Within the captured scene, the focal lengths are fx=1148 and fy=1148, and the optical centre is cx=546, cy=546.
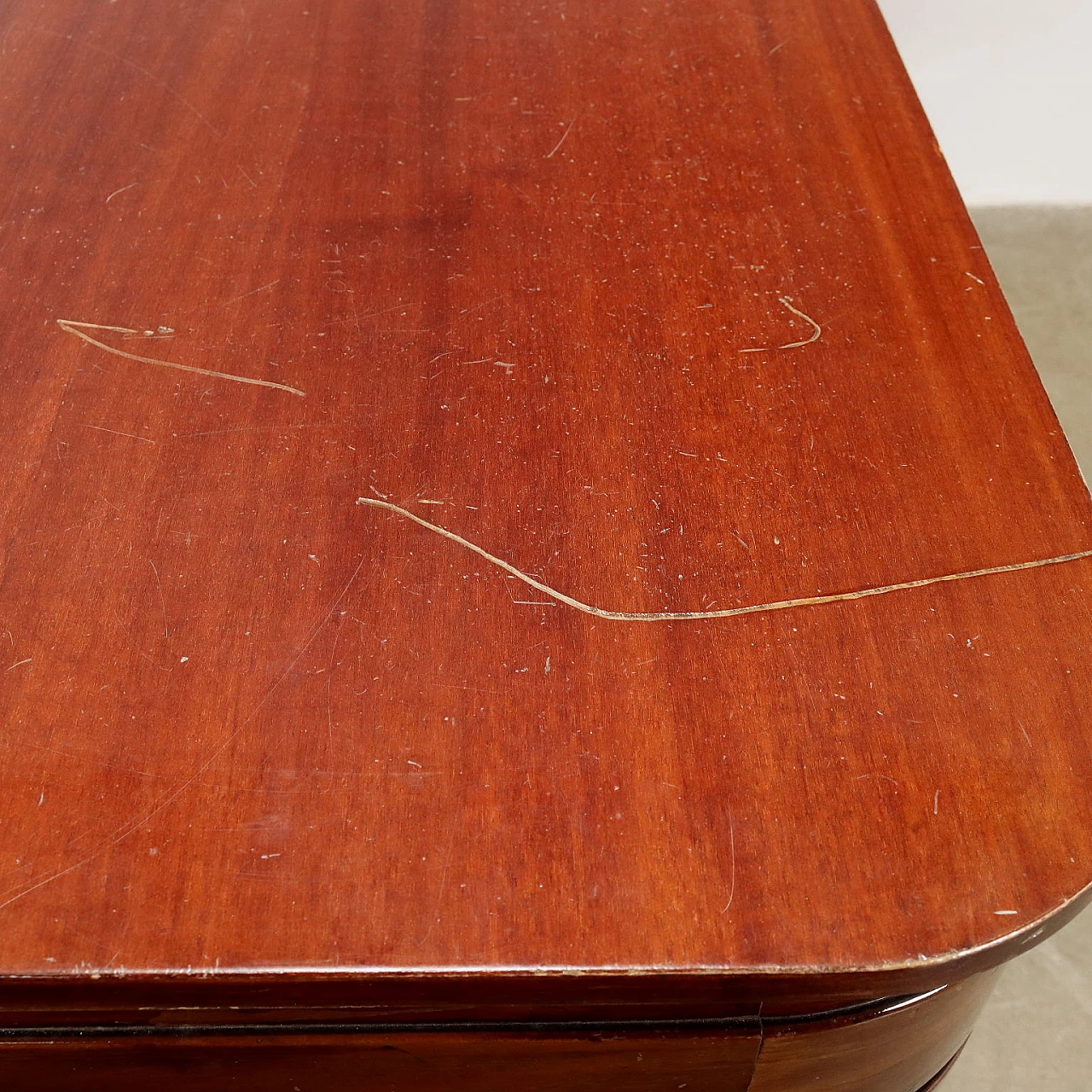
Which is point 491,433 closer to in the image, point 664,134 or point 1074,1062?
point 664,134

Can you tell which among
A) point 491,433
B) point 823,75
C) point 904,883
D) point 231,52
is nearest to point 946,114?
point 823,75

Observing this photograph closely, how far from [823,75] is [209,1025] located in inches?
32.1

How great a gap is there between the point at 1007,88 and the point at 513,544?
1639 mm

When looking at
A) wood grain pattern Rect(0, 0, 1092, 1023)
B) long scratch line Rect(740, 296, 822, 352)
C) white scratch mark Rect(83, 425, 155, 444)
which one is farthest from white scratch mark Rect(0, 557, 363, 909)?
long scratch line Rect(740, 296, 822, 352)

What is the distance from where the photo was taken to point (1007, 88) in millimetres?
1864

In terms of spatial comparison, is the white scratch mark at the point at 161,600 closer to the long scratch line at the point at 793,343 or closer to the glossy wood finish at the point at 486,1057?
the glossy wood finish at the point at 486,1057

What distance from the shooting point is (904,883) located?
1.63 ft

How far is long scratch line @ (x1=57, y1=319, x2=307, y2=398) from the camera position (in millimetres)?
695

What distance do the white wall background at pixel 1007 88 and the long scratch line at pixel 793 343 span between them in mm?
1259

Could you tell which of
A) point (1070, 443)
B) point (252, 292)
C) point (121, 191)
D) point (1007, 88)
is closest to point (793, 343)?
point (252, 292)

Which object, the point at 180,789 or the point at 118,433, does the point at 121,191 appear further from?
the point at 180,789

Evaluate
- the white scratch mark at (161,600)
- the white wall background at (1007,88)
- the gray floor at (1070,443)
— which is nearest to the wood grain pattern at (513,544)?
the white scratch mark at (161,600)

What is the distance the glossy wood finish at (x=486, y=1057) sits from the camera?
538 millimetres

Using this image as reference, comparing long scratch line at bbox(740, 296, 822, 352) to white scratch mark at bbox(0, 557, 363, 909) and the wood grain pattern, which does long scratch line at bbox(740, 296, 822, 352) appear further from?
white scratch mark at bbox(0, 557, 363, 909)
